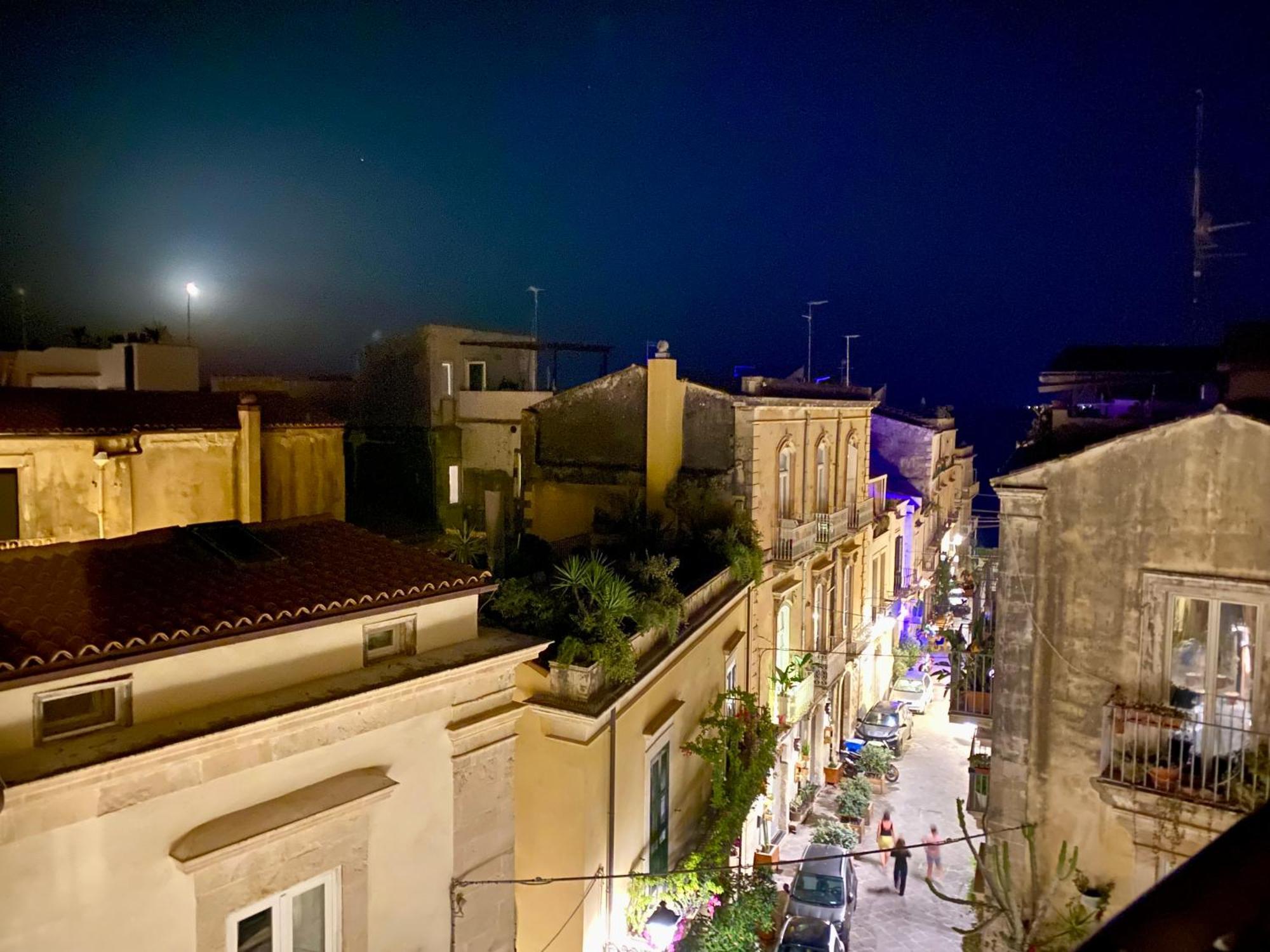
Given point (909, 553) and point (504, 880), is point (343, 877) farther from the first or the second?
point (909, 553)

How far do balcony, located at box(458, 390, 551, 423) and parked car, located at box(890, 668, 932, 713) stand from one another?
17152 mm

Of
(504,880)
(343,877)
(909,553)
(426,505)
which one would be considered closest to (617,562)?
(504,880)

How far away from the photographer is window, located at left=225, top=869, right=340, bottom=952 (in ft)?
22.2

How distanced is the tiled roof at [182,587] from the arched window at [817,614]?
16.5m

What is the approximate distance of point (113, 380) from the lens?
70.7 ft

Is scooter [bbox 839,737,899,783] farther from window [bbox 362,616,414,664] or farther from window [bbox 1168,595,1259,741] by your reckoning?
window [bbox 362,616,414,664]

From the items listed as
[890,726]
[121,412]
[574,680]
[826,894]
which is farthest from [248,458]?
[890,726]

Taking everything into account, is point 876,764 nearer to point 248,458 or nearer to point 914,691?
point 914,691

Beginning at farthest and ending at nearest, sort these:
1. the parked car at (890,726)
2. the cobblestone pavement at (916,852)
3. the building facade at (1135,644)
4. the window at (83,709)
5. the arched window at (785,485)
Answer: the parked car at (890,726) < the arched window at (785,485) < the cobblestone pavement at (916,852) < the building facade at (1135,644) < the window at (83,709)

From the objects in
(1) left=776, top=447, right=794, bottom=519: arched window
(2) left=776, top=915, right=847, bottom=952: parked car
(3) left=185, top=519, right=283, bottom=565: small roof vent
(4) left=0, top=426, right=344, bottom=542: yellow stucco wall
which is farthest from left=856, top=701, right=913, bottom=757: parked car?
(3) left=185, top=519, right=283, bottom=565: small roof vent

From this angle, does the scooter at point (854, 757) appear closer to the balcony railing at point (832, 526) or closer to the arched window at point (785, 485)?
the balcony railing at point (832, 526)

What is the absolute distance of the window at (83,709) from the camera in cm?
582

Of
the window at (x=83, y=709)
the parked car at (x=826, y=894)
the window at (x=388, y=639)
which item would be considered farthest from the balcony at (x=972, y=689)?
the window at (x=83, y=709)

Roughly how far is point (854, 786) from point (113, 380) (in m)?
22.3
